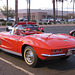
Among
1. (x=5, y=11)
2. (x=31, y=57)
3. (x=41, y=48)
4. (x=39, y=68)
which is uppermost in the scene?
(x=5, y=11)

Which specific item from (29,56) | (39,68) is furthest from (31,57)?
(39,68)

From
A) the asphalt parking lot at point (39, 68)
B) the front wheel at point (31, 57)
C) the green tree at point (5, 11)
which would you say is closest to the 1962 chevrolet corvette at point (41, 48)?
the front wheel at point (31, 57)

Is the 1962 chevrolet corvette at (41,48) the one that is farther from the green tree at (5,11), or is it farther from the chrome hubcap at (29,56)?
the green tree at (5,11)

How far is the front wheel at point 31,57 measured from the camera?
14.6 ft

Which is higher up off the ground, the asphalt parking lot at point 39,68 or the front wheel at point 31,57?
the front wheel at point 31,57

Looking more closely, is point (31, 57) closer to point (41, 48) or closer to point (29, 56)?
point (29, 56)

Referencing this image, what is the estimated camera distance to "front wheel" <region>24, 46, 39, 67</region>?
445 cm

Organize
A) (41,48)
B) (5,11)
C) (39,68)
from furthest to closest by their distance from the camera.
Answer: (5,11) < (39,68) < (41,48)

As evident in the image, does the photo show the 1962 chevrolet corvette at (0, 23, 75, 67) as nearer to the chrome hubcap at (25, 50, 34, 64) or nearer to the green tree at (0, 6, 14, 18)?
the chrome hubcap at (25, 50, 34, 64)

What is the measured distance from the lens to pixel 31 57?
4.63 m

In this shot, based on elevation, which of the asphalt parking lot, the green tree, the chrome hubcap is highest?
the green tree

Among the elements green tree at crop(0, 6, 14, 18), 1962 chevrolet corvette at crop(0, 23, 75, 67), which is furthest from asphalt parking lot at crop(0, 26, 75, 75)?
green tree at crop(0, 6, 14, 18)

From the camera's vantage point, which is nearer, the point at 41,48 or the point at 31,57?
the point at 41,48

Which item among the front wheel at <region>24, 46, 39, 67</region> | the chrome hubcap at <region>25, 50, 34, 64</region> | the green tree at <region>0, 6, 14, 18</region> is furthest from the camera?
the green tree at <region>0, 6, 14, 18</region>
